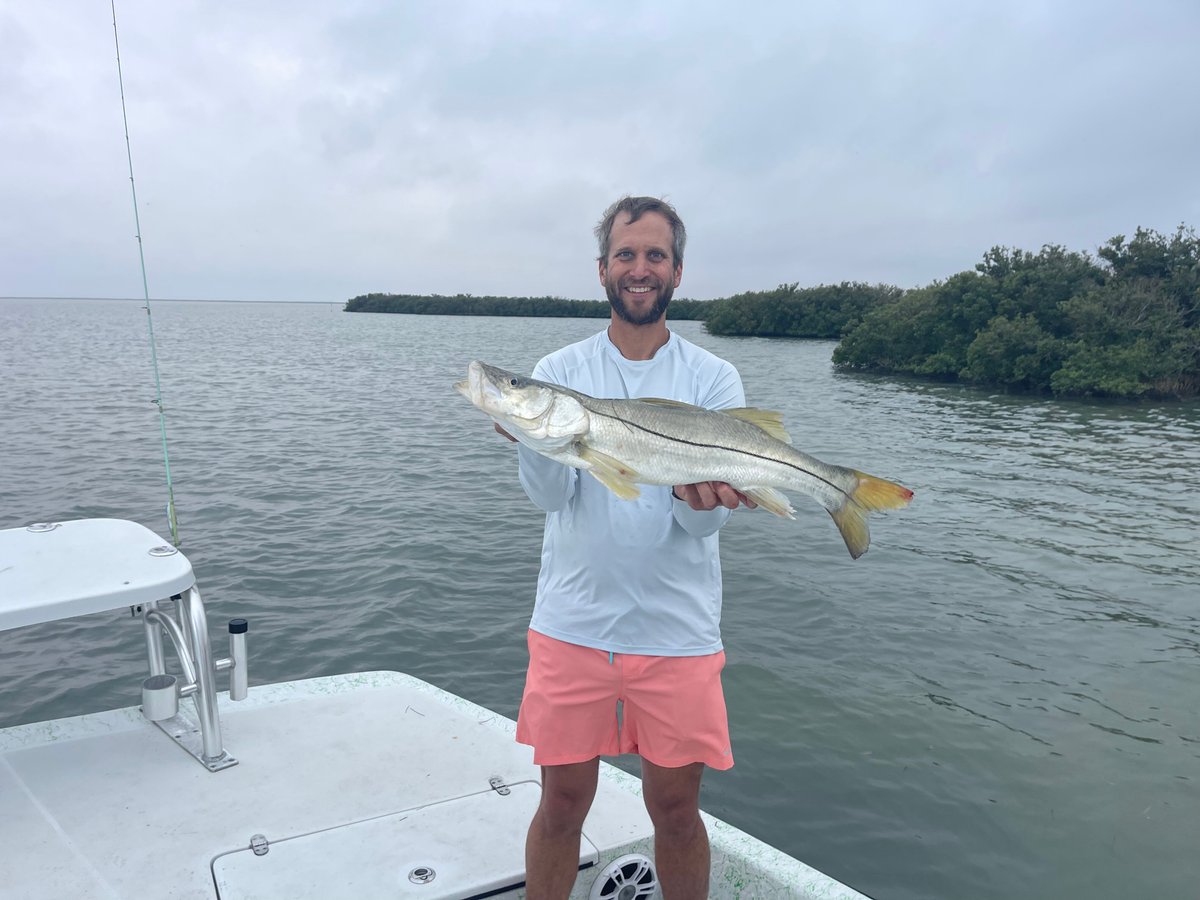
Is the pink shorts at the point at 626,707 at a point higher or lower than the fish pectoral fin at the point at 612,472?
lower

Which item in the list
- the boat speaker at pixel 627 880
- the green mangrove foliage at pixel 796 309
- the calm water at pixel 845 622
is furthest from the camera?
the green mangrove foliage at pixel 796 309

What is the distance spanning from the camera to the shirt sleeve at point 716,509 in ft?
9.73

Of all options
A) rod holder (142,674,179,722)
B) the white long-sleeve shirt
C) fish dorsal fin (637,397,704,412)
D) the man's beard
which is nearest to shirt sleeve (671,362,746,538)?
the white long-sleeve shirt

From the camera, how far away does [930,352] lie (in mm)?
46594

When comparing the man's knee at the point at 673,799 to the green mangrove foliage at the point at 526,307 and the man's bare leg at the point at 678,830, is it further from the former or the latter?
the green mangrove foliage at the point at 526,307

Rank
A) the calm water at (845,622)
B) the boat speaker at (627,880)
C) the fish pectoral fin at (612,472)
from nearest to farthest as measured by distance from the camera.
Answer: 1. the fish pectoral fin at (612,472)
2. the boat speaker at (627,880)
3. the calm water at (845,622)

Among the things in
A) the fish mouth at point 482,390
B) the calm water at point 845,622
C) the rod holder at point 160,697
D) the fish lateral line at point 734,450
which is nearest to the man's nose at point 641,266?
the fish lateral line at point 734,450

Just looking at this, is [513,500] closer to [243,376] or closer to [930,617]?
[930,617]

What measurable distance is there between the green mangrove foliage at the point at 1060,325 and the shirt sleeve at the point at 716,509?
122 feet

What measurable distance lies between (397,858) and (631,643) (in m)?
1.39

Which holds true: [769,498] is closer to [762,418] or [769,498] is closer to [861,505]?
[762,418]

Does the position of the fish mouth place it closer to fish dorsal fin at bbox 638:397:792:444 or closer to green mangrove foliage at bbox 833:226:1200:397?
fish dorsal fin at bbox 638:397:792:444

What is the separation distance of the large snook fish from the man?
0.36ft

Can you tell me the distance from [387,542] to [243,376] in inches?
925
